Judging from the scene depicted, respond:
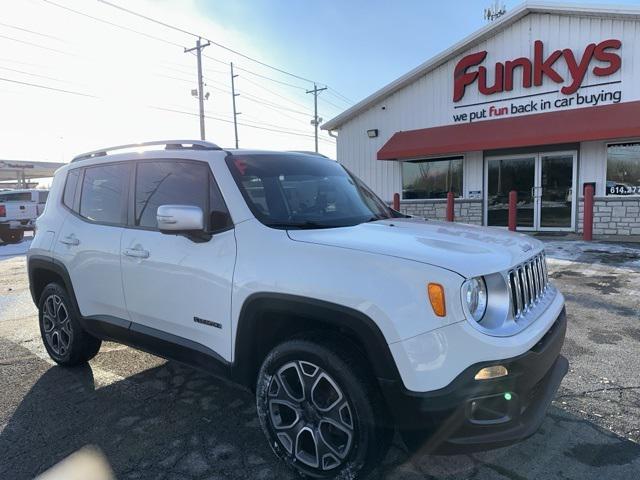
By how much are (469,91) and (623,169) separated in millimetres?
4664

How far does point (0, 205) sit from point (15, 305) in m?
11.8

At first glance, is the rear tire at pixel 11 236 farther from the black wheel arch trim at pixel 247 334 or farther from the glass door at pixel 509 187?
the glass door at pixel 509 187

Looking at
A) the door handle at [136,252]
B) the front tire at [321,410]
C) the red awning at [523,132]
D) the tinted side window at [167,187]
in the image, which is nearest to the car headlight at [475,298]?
the front tire at [321,410]

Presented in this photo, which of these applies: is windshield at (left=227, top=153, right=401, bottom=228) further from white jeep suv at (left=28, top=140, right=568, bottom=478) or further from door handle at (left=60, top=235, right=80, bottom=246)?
door handle at (left=60, top=235, right=80, bottom=246)

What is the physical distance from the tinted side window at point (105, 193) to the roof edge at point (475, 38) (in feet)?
41.6

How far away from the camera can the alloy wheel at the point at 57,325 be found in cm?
430

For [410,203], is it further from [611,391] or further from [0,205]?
[0,205]

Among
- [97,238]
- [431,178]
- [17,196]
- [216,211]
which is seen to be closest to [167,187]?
[216,211]

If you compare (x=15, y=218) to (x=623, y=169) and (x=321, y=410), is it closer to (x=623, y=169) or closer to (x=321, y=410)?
(x=321, y=410)

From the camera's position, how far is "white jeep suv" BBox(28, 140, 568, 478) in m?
2.22

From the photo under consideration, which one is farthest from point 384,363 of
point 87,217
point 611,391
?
point 87,217

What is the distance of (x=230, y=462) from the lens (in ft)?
9.40

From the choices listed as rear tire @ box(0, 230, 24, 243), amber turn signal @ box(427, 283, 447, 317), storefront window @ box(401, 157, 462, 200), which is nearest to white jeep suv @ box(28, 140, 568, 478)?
amber turn signal @ box(427, 283, 447, 317)

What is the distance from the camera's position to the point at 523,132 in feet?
41.9
